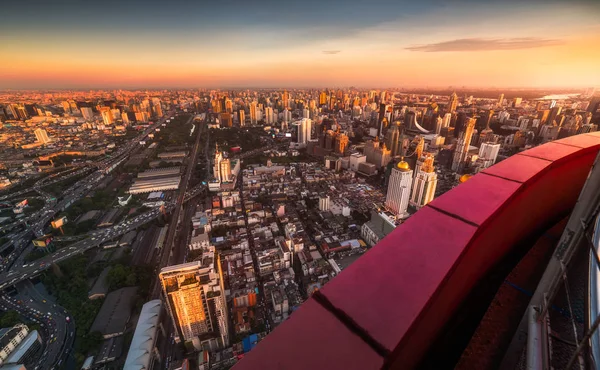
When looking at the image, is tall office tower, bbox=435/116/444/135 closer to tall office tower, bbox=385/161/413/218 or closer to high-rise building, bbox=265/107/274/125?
tall office tower, bbox=385/161/413/218

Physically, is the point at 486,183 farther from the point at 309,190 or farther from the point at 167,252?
the point at 309,190

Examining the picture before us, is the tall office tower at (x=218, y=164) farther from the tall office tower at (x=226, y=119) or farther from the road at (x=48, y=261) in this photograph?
the tall office tower at (x=226, y=119)

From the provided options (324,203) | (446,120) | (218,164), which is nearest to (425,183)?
(324,203)

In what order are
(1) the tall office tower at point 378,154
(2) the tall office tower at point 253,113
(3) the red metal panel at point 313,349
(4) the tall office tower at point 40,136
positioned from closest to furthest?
1. (3) the red metal panel at point 313,349
2. (1) the tall office tower at point 378,154
3. (4) the tall office tower at point 40,136
4. (2) the tall office tower at point 253,113

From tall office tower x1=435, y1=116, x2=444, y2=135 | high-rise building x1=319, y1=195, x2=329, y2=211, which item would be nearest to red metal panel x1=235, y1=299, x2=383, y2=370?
high-rise building x1=319, y1=195, x2=329, y2=211

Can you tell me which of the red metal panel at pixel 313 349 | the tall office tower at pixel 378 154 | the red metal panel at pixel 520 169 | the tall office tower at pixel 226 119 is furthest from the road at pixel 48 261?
the tall office tower at pixel 226 119

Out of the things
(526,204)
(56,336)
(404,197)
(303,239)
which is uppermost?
(526,204)

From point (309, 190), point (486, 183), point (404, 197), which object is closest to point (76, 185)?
point (309, 190)
